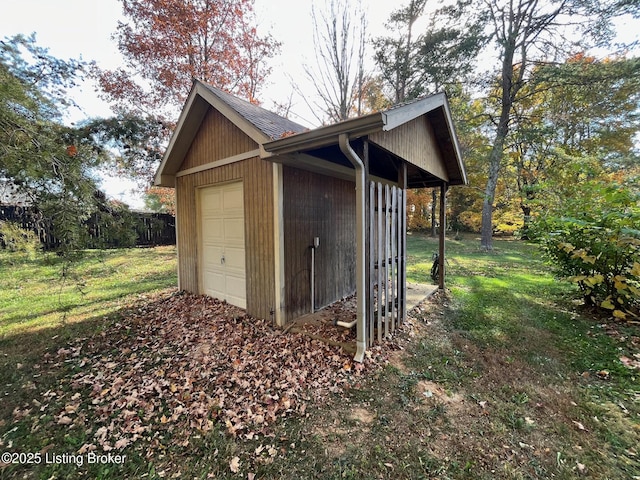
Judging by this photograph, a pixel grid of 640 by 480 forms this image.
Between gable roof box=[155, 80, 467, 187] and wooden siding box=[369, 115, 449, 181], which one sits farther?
wooden siding box=[369, 115, 449, 181]

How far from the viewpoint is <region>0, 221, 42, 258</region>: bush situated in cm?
288

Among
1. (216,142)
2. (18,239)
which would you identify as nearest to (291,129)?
(216,142)

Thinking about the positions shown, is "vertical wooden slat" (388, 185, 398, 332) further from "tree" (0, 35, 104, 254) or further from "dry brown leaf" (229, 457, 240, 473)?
"tree" (0, 35, 104, 254)

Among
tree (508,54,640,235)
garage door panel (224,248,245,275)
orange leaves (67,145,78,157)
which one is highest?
tree (508,54,640,235)

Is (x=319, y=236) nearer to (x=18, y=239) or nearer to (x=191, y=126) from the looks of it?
(x=191, y=126)

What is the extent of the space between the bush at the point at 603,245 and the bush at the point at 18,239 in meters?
7.08

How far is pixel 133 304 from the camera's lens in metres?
5.59

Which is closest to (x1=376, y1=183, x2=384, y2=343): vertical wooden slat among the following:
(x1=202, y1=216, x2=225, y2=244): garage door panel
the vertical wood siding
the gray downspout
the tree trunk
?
the gray downspout

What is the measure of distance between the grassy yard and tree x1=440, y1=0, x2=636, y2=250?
999 cm

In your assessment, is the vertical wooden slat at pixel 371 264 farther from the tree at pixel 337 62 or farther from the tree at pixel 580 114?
the tree at pixel 337 62

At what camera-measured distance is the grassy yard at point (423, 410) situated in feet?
6.59

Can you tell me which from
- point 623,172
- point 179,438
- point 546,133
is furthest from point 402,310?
point 623,172

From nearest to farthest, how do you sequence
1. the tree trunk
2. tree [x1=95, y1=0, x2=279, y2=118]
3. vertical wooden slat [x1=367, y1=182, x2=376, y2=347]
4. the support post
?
1. vertical wooden slat [x1=367, y1=182, x2=376, y2=347]
2. the support post
3. tree [x1=95, y1=0, x2=279, y2=118]
4. the tree trunk

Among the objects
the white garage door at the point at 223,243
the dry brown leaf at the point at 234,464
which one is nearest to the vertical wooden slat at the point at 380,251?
the dry brown leaf at the point at 234,464
